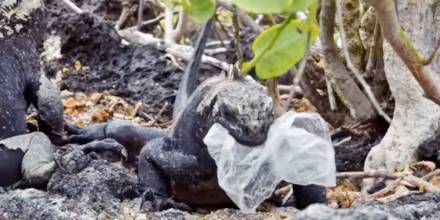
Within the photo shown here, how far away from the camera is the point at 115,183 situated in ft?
4.92

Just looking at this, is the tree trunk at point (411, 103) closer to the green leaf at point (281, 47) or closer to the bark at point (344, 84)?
the bark at point (344, 84)

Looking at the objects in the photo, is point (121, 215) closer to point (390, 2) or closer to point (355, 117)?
point (390, 2)

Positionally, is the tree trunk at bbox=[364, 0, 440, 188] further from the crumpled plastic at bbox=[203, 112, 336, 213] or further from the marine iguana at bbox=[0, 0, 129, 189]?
the marine iguana at bbox=[0, 0, 129, 189]

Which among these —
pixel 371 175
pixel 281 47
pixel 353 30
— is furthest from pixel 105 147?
pixel 281 47

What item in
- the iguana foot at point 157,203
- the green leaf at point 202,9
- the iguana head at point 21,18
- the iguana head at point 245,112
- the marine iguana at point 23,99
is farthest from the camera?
the iguana head at point 21,18

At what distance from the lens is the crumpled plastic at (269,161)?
1.35 metres

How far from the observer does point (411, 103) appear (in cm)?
176

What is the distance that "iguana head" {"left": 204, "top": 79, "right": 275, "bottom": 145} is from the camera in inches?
52.6

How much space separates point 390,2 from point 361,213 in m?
0.28

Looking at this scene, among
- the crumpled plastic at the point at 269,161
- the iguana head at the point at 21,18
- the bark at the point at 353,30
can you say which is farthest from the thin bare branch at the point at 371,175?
the iguana head at the point at 21,18

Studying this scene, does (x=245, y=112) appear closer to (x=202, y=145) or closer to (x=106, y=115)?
(x=202, y=145)

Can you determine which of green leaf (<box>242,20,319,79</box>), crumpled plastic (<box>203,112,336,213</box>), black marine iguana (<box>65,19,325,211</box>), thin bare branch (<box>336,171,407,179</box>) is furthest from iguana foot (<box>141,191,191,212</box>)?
green leaf (<box>242,20,319,79</box>)

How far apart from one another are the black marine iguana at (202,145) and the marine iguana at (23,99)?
0.21 meters

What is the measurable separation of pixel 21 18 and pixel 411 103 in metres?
0.86
